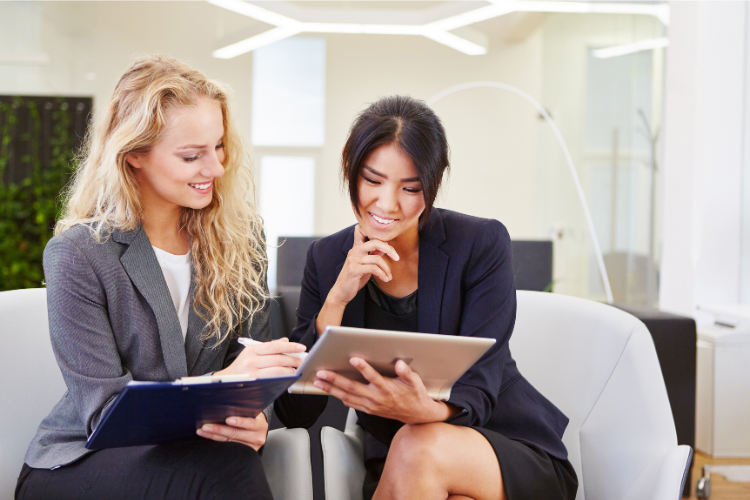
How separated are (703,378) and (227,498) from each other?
2.38 meters

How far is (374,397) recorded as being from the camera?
42.8 inches

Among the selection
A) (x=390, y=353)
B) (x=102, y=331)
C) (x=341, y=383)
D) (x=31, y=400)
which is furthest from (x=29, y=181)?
(x=390, y=353)

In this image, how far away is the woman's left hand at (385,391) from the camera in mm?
1039

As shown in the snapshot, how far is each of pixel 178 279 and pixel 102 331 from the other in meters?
0.22

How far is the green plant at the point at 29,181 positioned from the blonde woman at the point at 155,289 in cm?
412

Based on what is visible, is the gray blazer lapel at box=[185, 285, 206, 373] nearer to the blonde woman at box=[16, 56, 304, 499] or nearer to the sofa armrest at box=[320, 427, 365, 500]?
the blonde woman at box=[16, 56, 304, 499]

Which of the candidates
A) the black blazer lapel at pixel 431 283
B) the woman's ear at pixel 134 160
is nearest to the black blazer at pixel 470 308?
the black blazer lapel at pixel 431 283

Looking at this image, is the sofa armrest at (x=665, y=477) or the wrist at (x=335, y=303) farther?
the wrist at (x=335, y=303)

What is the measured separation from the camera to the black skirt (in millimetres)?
1198

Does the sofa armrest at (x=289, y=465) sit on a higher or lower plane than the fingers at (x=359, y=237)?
lower

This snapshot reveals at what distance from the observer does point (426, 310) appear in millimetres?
1384

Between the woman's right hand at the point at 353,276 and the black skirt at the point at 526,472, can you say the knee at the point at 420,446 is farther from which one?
the woman's right hand at the point at 353,276

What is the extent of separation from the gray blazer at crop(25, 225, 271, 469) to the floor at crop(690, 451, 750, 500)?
195 centimetres

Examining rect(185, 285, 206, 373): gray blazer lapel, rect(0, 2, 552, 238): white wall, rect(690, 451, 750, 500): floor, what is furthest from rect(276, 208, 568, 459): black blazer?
rect(0, 2, 552, 238): white wall
